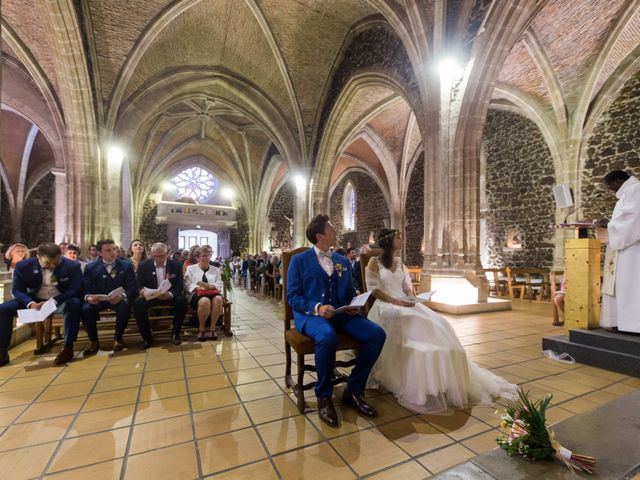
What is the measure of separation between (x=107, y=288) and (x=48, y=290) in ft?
1.82

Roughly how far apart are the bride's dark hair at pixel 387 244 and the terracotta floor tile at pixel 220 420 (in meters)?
1.66

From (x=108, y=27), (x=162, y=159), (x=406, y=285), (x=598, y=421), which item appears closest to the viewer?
(x=598, y=421)

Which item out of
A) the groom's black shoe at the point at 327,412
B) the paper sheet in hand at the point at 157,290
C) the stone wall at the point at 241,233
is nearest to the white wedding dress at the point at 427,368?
the groom's black shoe at the point at 327,412

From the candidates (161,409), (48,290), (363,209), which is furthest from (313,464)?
(363,209)

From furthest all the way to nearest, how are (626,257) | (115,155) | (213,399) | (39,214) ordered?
(39,214) < (115,155) < (626,257) < (213,399)

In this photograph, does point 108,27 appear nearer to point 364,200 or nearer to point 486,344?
point 486,344

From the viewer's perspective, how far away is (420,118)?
24.3 feet

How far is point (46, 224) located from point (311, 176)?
1380cm

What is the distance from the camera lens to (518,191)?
10.8 m

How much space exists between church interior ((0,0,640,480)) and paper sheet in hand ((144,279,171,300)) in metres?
0.51

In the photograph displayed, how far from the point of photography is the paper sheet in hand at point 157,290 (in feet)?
12.0

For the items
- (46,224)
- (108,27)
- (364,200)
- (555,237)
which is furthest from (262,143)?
(555,237)

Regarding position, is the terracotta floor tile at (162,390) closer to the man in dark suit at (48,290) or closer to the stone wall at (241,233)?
the man in dark suit at (48,290)

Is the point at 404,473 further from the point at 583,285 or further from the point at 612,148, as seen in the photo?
the point at 612,148
